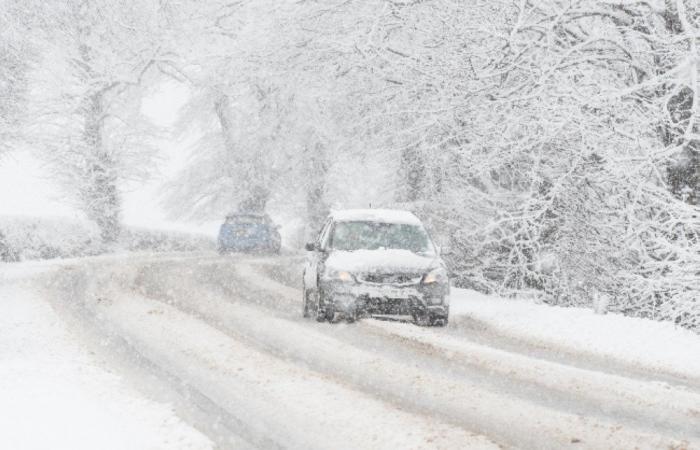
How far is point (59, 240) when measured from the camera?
34.4 m

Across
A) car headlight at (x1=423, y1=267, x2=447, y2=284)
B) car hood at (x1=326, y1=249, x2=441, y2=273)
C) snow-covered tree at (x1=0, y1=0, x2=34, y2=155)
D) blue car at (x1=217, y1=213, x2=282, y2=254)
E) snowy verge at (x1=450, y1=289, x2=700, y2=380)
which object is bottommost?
blue car at (x1=217, y1=213, x2=282, y2=254)

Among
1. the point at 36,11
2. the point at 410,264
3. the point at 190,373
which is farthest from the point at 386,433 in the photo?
the point at 36,11

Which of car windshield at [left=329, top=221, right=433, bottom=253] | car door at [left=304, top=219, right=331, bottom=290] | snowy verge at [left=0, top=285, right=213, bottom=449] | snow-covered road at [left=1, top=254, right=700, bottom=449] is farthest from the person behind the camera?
car windshield at [left=329, top=221, right=433, bottom=253]

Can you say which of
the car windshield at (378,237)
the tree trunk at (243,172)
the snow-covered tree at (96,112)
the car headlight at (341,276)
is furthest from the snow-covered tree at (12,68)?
the tree trunk at (243,172)

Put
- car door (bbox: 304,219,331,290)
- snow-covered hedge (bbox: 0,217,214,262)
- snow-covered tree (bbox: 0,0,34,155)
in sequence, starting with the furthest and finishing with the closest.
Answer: snow-covered hedge (bbox: 0,217,214,262) < snow-covered tree (bbox: 0,0,34,155) < car door (bbox: 304,219,331,290)

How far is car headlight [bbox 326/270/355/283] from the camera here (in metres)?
13.5

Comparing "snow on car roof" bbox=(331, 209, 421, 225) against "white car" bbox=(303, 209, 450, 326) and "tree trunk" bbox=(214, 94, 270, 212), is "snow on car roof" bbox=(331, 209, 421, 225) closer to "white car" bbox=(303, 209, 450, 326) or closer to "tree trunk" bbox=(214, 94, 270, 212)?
"white car" bbox=(303, 209, 450, 326)

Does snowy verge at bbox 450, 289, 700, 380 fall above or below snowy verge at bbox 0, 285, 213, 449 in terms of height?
below

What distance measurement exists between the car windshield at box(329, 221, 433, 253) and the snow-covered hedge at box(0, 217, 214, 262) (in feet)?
58.1

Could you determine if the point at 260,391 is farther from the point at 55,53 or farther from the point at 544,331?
the point at 55,53

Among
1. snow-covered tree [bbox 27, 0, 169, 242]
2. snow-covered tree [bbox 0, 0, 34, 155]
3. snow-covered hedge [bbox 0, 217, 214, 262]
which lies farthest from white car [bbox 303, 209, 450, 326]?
snow-covered tree [bbox 27, 0, 169, 242]

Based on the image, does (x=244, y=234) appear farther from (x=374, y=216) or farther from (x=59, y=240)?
(x=374, y=216)

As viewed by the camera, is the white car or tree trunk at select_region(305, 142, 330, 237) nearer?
the white car

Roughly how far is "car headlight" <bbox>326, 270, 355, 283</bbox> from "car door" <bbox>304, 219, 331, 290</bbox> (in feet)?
1.48
